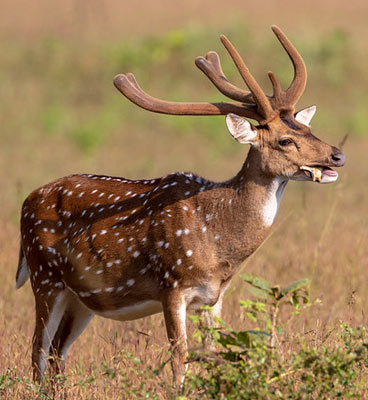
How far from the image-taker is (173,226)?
5.62m

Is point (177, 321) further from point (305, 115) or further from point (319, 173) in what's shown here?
point (305, 115)

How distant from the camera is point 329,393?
4555mm

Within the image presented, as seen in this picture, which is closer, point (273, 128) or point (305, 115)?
point (273, 128)

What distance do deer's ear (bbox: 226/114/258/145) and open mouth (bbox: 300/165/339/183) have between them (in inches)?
13.8

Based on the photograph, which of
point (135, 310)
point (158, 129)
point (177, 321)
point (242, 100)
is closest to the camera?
point (177, 321)

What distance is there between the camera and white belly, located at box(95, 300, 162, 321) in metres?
5.68

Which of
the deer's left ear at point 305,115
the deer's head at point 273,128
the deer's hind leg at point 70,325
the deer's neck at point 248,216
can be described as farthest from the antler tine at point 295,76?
the deer's hind leg at point 70,325

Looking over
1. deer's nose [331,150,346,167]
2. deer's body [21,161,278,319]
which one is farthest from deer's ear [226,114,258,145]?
deer's nose [331,150,346,167]

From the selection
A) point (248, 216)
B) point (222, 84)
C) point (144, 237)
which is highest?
point (222, 84)

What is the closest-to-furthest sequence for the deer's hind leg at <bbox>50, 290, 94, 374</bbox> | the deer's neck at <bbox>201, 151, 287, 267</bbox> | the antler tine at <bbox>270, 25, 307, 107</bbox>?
the deer's neck at <bbox>201, 151, 287, 267</bbox> → the antler tine at <bbox>270, 25, 307, 107</bbox> → the deer's hind leg at <bbox>50, 290, 94, 374</bbox>

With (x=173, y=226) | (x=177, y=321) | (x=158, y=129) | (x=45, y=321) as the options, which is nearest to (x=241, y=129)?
(x=173, y=226)

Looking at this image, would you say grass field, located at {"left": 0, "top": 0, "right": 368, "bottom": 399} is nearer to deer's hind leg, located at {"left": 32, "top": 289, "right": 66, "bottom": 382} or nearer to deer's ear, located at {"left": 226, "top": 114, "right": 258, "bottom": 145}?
deer's hind leg, located at {"left": 32, "top": 289, "right": 66, "bottom": 382}

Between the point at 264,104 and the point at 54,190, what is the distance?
165 centimetres

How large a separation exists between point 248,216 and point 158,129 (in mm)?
12926
